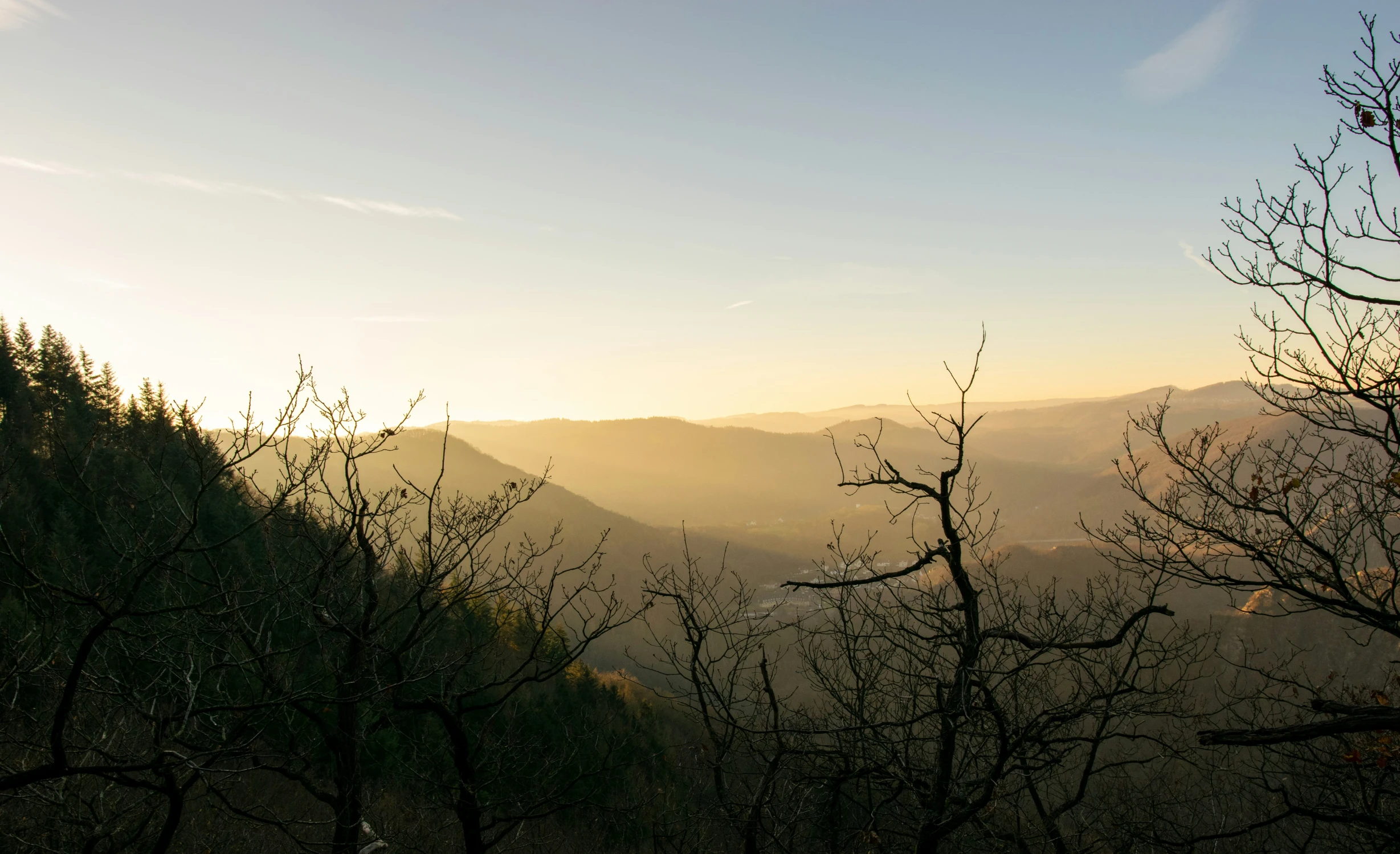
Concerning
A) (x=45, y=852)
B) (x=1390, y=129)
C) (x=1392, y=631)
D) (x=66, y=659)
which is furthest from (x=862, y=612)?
(x=45, y=852)

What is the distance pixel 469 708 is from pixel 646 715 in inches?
1250

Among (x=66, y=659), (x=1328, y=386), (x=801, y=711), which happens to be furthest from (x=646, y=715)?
(x=1328, y=386)

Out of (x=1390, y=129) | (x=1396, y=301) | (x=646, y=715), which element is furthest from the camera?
(x=646, y=715)

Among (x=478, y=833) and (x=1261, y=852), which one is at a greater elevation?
(x=478, y=833)

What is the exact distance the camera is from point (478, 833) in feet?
28.9

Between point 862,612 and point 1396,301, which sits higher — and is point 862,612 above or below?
below

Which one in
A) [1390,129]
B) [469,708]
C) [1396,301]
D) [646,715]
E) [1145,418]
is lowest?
[646,715]

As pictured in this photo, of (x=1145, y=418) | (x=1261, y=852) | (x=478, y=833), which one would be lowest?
(x=1261, y=852)

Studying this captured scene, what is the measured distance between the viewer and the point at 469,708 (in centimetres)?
772

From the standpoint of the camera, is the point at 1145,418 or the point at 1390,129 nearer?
the point at 1390,129

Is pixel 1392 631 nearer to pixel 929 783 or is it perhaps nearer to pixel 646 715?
pixel 929 783

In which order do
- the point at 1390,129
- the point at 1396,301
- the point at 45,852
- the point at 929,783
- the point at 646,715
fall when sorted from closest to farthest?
the point at 1396,301 < the point at 1390,129 < the point at 929,783 < the point at 45,852 < the point at 646,715

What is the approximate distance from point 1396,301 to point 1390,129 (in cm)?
172

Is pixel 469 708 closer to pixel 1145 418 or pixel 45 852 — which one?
pixel 45 852
